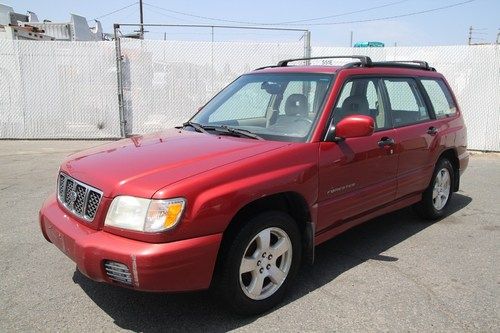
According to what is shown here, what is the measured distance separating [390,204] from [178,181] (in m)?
2.52

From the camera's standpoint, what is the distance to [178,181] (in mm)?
2838

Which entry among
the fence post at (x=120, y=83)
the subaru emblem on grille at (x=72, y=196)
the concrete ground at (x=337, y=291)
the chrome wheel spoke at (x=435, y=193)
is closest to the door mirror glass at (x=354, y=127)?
the concrete ground at (x=337, y=291)

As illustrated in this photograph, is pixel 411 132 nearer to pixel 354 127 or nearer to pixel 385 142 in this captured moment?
pixel 385 142

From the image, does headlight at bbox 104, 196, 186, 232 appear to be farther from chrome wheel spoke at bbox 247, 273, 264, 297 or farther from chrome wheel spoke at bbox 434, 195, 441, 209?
chrome wheel spoke at bbox 434, 195, 441, 209

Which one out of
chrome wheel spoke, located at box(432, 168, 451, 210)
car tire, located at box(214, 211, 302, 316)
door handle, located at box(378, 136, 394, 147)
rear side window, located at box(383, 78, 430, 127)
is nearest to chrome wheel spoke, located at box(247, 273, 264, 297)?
car tire, located at box(214, 211, 302, 316)

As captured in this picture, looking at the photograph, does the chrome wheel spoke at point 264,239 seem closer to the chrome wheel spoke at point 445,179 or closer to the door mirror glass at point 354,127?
the door mirror glass at point 354,127

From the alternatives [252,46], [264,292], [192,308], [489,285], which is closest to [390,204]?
[489,285]

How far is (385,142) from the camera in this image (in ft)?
13.9

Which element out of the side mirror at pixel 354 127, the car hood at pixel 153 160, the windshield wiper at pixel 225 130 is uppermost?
the side mirror at pixel 354 127

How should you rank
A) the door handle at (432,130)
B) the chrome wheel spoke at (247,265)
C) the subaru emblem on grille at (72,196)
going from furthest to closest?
the door handle at (432,130) → the subaru emblem on grille at (72,196) → the chrome wheel spoke at (247,265)

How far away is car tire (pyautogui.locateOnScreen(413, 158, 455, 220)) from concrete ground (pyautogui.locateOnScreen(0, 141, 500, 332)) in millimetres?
148

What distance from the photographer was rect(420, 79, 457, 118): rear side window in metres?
5.27

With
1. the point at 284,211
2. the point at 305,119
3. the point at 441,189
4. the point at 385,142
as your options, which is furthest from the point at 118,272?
the point at 441,189

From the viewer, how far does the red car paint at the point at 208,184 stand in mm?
2768
